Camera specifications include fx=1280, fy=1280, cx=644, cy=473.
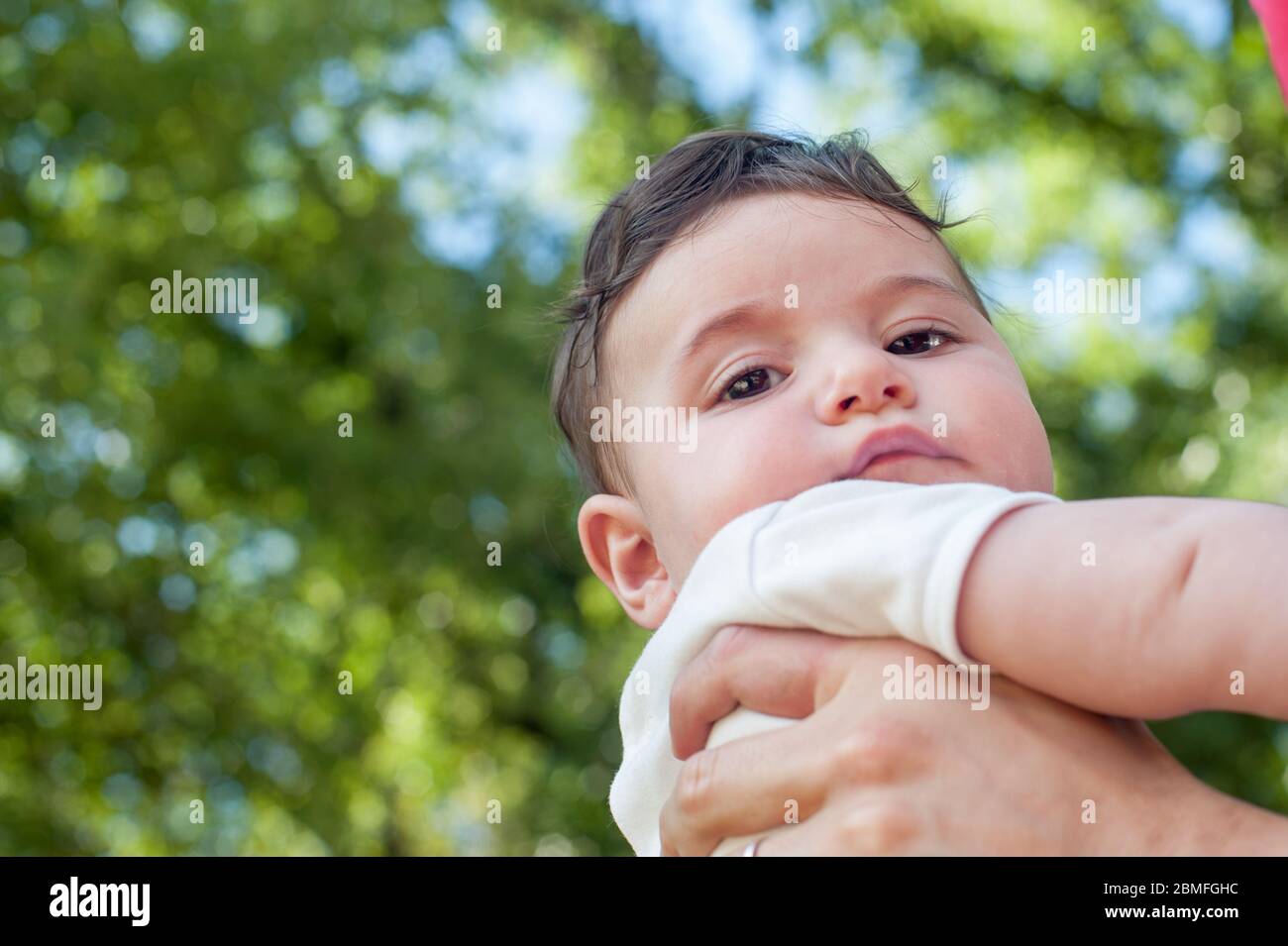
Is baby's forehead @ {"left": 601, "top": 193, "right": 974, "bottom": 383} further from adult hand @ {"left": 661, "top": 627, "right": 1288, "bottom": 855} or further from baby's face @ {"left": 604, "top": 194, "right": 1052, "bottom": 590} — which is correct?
adult hand @ {"left": 661, "top": 627, "right": 1288, "bottom": 855}

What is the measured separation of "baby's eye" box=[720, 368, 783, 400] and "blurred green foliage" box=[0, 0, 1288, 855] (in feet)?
17.9

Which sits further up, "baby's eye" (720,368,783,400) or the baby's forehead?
the baby's forehead

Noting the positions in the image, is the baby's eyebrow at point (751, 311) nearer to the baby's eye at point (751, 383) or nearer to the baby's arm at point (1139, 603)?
the baby's eye at point (751, 383)

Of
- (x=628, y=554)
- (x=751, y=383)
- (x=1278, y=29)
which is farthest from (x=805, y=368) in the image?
(x=1278, y=29)

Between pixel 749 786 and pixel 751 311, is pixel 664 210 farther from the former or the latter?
pixel 749 786

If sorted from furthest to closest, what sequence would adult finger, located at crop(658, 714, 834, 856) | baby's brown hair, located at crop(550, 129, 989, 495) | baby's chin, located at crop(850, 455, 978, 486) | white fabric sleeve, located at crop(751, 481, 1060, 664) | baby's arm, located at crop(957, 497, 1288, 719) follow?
baby's brown hair, located at crop(550, 129, 989, 495) < baby's chin, located at crop(850, 455, 978, 486) < adult finger, located at crop(658, 714, 834, 856) < white fabric sleeve, located at crop(751, 481, 1060, 664) < baby's arm, located at crop(957, 497, 1288, 719)

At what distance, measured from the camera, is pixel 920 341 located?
1.70 metres

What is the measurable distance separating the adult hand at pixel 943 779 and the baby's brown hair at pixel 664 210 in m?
0.58

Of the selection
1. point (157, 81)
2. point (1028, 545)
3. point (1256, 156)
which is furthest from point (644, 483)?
point (1256, 156)

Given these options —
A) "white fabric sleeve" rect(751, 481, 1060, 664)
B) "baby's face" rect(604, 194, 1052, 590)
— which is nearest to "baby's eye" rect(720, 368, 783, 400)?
"baby's face" rect(604, 194, 1052, 590)

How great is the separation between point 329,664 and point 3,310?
9.91ft

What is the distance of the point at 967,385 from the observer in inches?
62.7

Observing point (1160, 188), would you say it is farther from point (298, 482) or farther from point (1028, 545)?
point (1028, 545)

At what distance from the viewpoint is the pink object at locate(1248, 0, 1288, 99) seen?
1.66 metres
